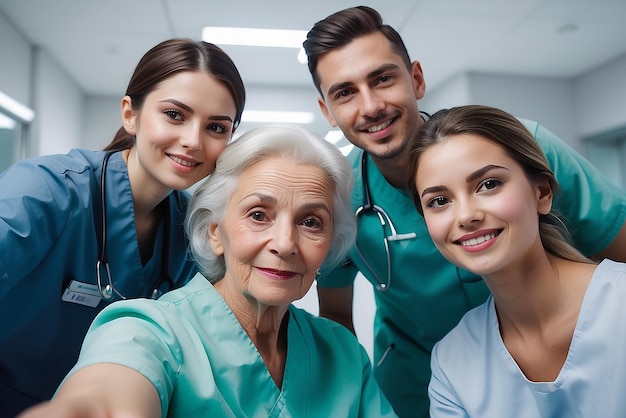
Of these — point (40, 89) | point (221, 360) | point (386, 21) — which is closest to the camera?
point (221, 360)

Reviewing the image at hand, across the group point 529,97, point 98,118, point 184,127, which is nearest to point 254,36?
point 98,118

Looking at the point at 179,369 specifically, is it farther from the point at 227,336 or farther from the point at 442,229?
the point at 442,229

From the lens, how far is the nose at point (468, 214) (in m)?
1.06

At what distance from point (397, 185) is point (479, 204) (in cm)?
49

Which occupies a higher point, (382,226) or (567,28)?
(567,28)

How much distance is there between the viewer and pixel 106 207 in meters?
1.38

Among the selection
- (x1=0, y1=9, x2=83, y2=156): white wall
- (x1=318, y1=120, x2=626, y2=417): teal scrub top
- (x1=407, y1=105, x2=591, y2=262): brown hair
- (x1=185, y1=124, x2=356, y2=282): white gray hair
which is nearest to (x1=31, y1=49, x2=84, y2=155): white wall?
(x1=0, y1=9, x2=83, y2=156): white wall

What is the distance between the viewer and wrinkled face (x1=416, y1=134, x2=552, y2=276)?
1.07 metres

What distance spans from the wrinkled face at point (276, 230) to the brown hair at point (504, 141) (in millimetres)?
251

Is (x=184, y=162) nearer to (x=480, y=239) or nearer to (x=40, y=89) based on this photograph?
(x=480, y=239)

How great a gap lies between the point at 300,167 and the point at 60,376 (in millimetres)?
833

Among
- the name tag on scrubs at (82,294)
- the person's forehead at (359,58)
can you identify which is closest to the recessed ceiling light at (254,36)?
the person's forehead at (359,58)

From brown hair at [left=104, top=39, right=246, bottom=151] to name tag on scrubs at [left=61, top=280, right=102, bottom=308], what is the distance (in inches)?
18.1

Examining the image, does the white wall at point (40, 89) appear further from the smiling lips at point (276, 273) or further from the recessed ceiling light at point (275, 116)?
the smiling lips at point (276, 273)
